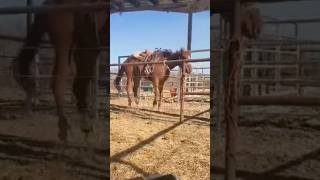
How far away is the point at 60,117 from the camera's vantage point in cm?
159

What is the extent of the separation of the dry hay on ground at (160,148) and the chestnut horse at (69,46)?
0.61 meters

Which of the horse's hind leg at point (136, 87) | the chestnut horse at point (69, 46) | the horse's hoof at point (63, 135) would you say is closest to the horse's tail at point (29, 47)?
the chestnut horse at point (69, 46)

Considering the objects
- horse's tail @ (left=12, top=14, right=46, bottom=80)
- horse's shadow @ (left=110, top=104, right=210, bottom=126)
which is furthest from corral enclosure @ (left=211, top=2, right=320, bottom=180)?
horse's shadow @ (left=110, top=104, right=210, bottom=126)

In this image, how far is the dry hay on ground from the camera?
2.26 metres

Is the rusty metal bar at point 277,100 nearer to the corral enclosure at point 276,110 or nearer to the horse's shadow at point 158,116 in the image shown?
the corral enclosure at point 276,110

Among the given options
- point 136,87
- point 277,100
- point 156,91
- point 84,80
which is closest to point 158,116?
point 156,91

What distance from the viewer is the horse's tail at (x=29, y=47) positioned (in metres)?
1.51

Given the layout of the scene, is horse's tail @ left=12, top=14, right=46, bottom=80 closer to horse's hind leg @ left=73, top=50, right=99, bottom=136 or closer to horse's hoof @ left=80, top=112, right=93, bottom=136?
horse's hind leg @ left=73, top=50, right=99, bottom=136

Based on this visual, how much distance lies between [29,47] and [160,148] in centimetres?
144

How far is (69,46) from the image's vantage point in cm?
146

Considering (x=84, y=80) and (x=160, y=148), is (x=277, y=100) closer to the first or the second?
(x=84, y=80)

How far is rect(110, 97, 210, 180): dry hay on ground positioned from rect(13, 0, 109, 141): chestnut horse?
0.61 metres

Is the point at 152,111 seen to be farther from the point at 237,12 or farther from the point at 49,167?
the point at 237,12

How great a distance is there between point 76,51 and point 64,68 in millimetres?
75
